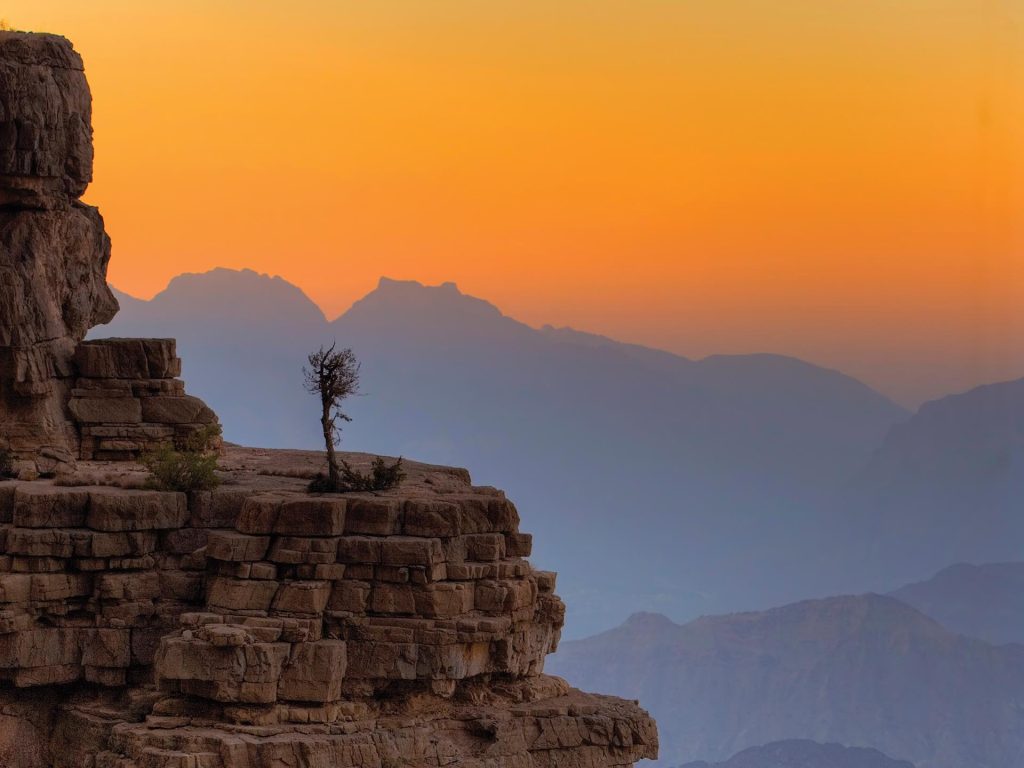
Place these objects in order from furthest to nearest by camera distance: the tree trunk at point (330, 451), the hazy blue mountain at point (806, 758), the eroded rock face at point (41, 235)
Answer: the hazy blue mountain at point (806, 758), the eroded rock face at point (41, 235), the tree trunk at point (330, 451)

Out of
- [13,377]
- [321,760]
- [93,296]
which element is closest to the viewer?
[321,760]

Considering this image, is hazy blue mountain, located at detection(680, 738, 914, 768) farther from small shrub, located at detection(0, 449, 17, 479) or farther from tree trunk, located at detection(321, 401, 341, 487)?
tree trunk, located at detection(321, 401, 341, 487)

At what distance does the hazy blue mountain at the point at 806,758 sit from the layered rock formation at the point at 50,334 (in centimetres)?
11819

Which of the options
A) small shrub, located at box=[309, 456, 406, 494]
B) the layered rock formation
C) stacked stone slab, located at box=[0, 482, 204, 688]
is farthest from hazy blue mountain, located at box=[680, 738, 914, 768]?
stacked stone slab, located at box=[0, 482, 204, 688]

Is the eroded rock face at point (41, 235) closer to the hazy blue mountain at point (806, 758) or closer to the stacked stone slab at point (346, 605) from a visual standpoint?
the stacked stone slab at point (346, 605)

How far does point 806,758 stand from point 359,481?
131395 millimetres

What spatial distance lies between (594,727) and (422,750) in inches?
166

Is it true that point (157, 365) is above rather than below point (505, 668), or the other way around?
above

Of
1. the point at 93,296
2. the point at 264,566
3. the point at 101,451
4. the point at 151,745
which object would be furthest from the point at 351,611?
the point at 93,296

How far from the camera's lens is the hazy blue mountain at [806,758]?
170375mm

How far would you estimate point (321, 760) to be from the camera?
4512cm

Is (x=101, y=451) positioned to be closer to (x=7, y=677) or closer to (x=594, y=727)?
(x=7, y=677)

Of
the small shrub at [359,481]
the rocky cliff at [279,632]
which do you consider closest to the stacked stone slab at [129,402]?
the rocky cliff at [279,632]

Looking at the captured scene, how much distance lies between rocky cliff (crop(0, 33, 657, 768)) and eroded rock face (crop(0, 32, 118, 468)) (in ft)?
7.48
